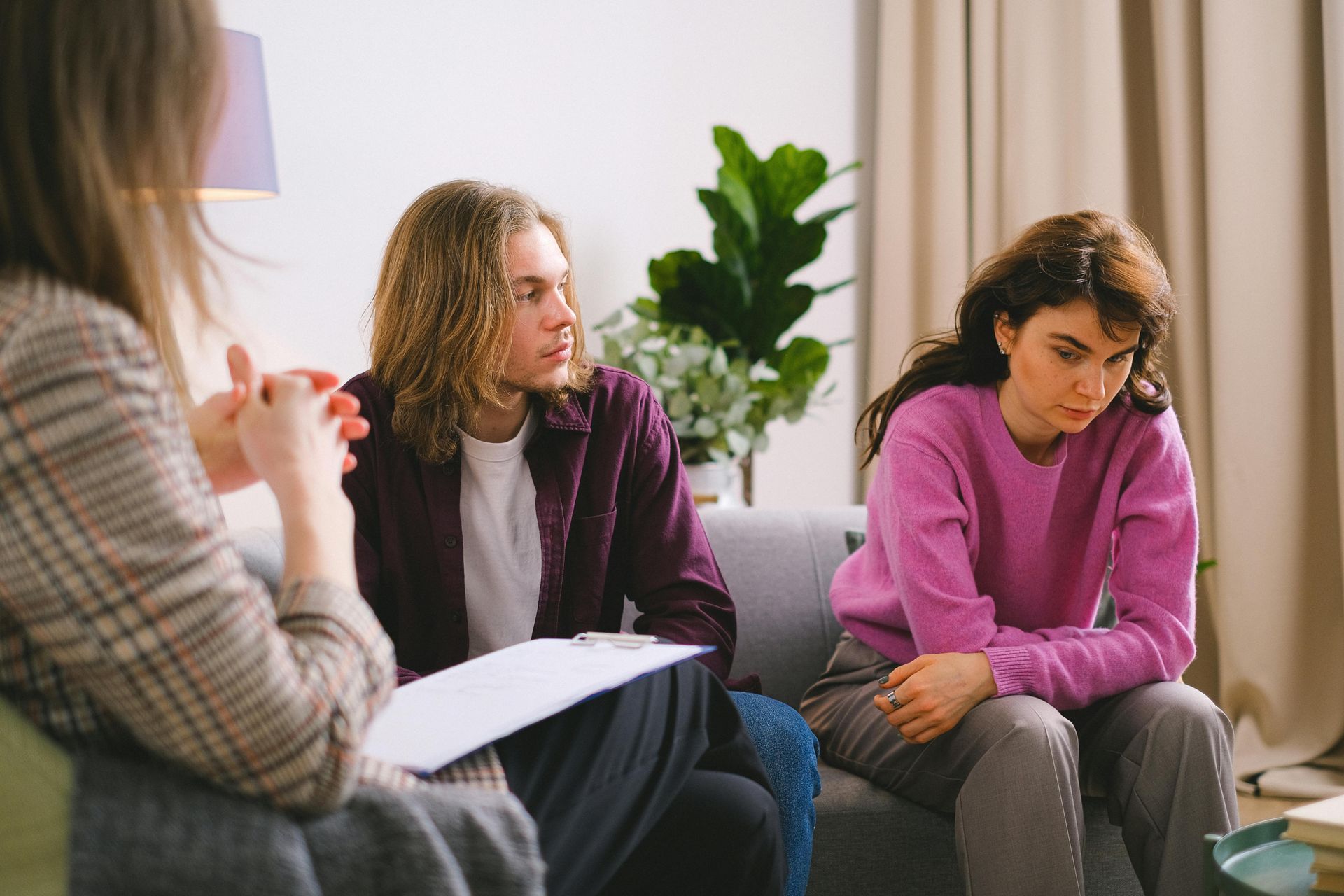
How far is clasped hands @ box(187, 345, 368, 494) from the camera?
82cm

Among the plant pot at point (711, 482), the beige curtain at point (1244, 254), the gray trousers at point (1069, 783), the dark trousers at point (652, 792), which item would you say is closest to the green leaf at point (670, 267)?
the plant pot at point (711, 482)

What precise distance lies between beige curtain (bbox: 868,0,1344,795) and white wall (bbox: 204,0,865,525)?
0.64 metres

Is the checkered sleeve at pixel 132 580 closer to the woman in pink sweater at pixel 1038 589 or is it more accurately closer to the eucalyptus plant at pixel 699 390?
the woman in pink sweater at pixel 1038 589

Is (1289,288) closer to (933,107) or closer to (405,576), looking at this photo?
(933,107)

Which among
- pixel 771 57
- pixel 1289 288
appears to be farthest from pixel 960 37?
pixel 1289 288

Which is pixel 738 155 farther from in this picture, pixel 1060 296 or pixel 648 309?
pixel 1060 296

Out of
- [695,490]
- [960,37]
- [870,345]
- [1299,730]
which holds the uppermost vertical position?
[960,37]

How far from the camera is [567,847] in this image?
92cm

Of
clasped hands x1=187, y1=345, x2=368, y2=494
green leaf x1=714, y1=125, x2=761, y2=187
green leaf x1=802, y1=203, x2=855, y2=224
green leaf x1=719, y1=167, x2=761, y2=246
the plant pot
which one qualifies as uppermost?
green leaf x1=714, y1=125, x2=761, y2=187

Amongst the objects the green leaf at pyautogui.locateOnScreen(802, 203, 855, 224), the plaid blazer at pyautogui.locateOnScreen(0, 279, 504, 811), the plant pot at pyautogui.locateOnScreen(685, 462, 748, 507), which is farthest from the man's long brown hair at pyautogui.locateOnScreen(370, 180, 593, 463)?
the green leaf at pyautogui.locateOnScreen(802, 203, 855, 224)

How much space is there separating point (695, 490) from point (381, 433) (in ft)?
3.56

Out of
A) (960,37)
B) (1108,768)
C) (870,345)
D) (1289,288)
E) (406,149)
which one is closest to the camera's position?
(1108,768)

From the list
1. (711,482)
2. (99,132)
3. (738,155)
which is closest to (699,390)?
(711,482)

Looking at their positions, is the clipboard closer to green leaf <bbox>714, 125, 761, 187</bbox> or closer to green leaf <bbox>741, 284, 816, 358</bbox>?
green leaf <bbox>741, 284, 816, 358</bbox>
